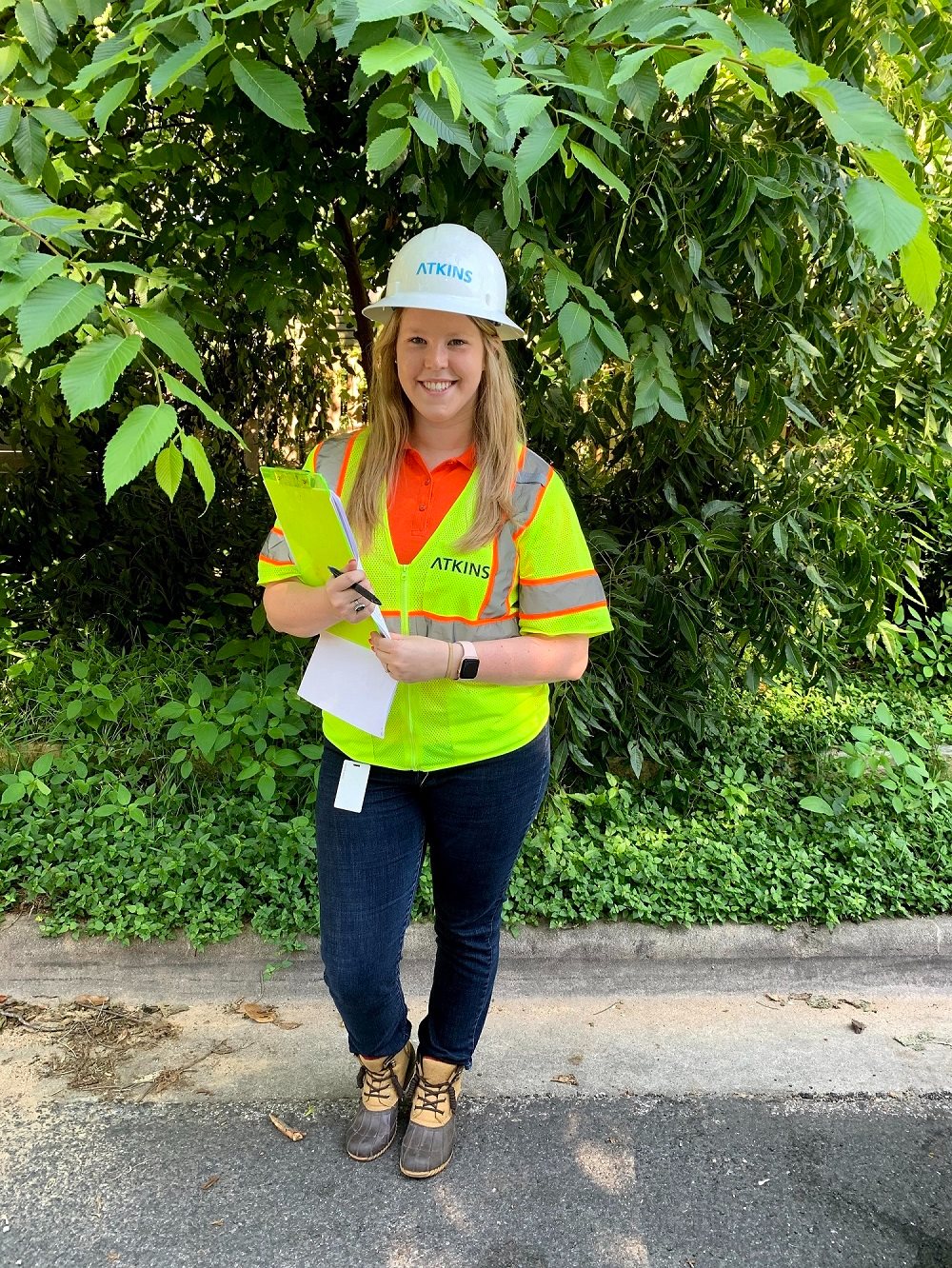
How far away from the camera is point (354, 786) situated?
2.06 m

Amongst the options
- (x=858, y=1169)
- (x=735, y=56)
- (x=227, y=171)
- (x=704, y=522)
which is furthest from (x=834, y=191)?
(x=858, y=1169)

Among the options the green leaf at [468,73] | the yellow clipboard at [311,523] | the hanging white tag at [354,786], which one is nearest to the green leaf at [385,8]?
the green leaf at [468,73]

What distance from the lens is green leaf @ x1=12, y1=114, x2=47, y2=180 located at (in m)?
1.97

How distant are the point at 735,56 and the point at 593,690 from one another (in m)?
2.35

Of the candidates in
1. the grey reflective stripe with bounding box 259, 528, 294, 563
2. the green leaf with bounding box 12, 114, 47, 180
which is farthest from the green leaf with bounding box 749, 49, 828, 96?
the green leaf with bounding box 12, 114, 47, 180

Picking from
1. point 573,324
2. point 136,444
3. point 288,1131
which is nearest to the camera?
point 136,444

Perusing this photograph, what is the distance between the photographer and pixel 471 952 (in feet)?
7.47

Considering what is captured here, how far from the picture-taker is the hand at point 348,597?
183 centimetres

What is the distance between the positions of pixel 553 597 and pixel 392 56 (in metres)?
1.00

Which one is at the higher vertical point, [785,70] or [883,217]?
[785,70]

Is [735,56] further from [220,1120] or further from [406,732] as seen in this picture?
[220,1120]

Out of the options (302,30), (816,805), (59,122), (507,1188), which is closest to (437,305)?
(302,30)

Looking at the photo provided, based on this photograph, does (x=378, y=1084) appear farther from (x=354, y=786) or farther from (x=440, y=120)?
(x=440, y=120)

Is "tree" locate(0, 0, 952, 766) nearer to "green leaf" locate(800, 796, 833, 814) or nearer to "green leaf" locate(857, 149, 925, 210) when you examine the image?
"green leaf" locate(857, 149, 925, 210)
